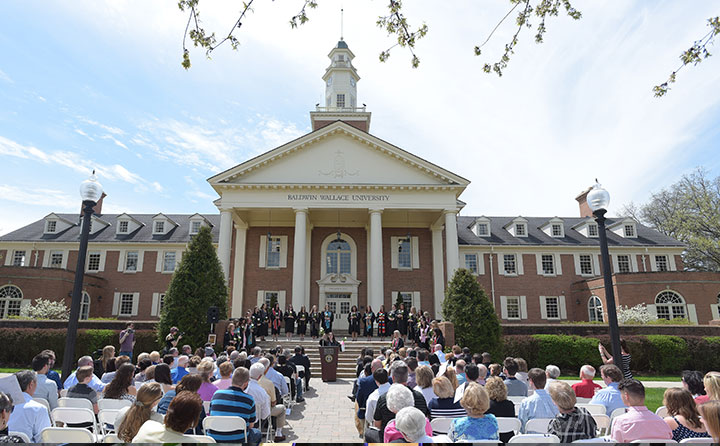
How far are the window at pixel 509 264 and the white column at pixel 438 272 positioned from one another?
7.93m

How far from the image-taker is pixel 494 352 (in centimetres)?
1795

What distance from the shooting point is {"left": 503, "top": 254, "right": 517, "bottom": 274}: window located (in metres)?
35.3

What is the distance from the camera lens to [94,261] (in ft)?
116

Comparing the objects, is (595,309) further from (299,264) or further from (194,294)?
(194,294)

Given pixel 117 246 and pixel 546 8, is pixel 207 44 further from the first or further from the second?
pixel 117 246

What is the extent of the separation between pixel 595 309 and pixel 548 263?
4800mm

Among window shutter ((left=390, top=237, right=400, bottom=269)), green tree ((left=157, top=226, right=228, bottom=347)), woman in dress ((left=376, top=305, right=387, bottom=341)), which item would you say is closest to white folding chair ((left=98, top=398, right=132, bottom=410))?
green tree ((left=157, top=226, right=228, bottom=347))

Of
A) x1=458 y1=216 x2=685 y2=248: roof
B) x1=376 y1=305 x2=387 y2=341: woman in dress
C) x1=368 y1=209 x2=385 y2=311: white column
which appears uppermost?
x1=458 y1=216 x2=685 y2=248: roof

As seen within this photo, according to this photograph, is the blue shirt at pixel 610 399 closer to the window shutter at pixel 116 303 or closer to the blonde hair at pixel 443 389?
the blonde hair at pixel 443 389

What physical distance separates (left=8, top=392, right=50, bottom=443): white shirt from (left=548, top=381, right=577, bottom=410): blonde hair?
17.7 ft

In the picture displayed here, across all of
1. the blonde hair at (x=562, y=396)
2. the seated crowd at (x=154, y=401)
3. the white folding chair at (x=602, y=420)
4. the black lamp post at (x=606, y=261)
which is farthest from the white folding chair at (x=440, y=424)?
the black lamp post at (x=606, y=261)

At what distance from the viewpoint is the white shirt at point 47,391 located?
640cm

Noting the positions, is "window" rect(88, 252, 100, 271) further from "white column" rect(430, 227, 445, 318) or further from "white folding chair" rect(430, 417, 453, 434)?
"white folding chair" rect(430, 417, 453, 434)

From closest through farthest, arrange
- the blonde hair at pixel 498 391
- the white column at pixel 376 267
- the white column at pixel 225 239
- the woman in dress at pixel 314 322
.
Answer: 1. the blonde hair at pixel 498 391
2. the woman in dress at pixel 314 322
3. the white column at pixel 376 267
4. the white column at pixel 225 239
